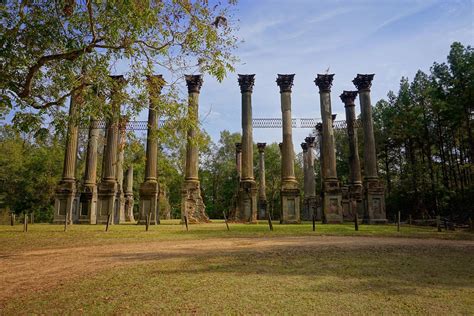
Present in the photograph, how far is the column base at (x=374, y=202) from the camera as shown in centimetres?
2611

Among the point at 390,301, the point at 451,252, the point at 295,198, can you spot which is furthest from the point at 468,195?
the point at 390,301

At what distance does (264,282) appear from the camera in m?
6.84

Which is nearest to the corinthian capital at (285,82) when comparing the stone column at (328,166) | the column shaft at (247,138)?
the stone column at (328,166)

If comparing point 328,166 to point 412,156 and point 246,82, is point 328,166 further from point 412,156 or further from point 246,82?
point 412,156

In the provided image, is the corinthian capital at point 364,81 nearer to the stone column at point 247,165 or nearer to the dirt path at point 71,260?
the stone column at point 247,165

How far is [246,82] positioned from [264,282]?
23.3 meters

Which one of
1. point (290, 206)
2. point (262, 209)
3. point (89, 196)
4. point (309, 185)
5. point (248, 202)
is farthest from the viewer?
point (262, 209)

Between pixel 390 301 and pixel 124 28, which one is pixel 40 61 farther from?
pixel 390 301

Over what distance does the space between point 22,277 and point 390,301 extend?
7799 mm

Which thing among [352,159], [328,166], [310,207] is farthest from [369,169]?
[310,207]

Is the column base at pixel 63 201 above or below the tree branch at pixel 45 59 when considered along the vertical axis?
below

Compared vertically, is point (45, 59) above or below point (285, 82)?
below

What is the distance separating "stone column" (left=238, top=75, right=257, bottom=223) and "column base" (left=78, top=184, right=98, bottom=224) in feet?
38.1

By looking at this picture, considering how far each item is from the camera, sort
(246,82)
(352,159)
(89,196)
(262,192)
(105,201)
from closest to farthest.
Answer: (105,201) < (89,196) < (246,82) < (352,159) < (262,192)
